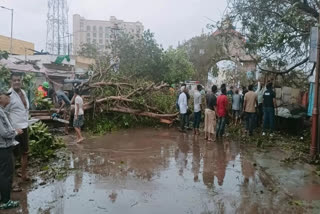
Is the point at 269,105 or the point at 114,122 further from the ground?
the point at 269,105

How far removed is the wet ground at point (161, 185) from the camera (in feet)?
15.4

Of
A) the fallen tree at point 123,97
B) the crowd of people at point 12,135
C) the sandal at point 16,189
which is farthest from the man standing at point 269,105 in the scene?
the sandal at point 16,189

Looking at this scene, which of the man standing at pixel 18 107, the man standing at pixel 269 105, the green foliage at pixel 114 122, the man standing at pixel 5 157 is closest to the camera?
the man standing at pixel 5 157

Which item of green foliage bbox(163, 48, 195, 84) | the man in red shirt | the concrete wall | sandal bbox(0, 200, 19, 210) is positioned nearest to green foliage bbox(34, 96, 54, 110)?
the man in red shirt

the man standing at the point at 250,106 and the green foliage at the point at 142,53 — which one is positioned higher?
the green foliage at the point at 142,53

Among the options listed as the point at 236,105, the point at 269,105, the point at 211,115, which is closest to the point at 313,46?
the point at 211,115

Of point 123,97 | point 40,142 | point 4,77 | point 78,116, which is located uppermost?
point 4,77

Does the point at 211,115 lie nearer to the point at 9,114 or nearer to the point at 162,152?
the point at 162,152

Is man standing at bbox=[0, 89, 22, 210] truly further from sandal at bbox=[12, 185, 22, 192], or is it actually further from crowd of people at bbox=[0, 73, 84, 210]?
sandal at bbox=[12, 185, 22, 192]

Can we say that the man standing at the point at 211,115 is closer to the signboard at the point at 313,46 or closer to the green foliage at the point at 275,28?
the green foliage at the point at 275,28

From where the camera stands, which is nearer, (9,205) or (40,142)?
(9,205)

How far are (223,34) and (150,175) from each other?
8231 mm

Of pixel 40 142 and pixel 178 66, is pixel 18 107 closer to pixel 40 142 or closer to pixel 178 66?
pixel 40 142

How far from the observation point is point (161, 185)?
5.78 metres
